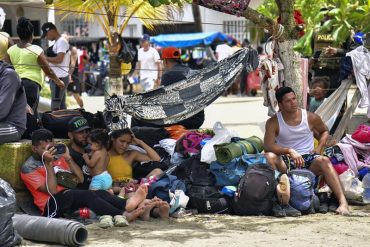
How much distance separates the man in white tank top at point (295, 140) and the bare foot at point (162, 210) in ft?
3.75

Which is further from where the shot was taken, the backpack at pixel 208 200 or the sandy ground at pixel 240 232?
the backpack at pixel 208 200

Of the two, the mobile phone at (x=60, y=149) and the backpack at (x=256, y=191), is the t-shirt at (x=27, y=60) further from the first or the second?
the backpack at (x=256, y=191)

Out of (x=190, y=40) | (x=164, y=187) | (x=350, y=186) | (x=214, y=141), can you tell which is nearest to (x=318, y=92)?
(x=350, y=186)

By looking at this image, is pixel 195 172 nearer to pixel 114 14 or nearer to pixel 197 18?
pixel 114 14

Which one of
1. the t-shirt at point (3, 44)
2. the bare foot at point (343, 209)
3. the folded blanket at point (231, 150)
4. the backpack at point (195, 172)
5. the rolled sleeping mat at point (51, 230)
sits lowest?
the bare foot at point (343, 209)

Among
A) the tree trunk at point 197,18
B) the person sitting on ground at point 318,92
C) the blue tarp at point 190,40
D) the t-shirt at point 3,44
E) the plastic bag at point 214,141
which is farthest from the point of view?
the tree trunk at point 197,18

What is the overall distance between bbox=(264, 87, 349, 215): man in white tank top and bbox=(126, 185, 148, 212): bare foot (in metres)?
1.34

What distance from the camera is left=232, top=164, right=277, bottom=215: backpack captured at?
7.53m

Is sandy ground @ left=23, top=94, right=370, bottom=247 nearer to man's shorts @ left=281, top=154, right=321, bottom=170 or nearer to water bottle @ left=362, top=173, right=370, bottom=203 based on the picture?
water bottle @ left=362, top=173, right=370, bottom=203

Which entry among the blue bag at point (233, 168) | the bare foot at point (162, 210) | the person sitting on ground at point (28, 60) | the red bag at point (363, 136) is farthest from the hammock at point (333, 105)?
the person sitting on ground at point (28, 60)

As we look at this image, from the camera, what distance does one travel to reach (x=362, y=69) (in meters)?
9.38

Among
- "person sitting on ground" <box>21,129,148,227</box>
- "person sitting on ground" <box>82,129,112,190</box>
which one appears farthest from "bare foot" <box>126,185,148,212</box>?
"person sitting on ground" <box>82,129,112,190</box>

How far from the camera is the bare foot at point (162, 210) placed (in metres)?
7.43

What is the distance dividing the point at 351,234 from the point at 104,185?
2.35 m
